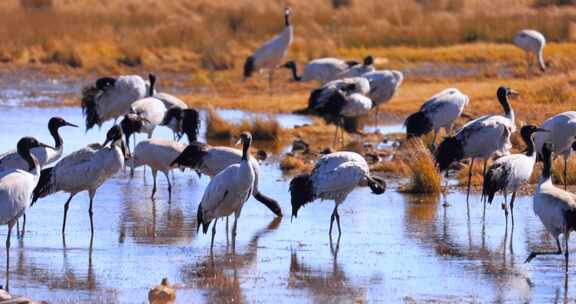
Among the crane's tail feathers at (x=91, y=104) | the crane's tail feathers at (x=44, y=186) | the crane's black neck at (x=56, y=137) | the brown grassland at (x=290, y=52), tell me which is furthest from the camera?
the brown grassland at (x=290, y=52)

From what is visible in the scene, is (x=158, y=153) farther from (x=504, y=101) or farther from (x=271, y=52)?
(x=271, y=52)

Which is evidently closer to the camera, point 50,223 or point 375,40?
point 50,223

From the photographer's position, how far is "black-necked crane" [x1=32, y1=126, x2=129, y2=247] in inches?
516

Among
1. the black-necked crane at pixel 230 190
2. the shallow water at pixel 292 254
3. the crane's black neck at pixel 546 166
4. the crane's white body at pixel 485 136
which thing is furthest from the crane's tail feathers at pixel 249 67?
the crane's black neck at pixel 546 166

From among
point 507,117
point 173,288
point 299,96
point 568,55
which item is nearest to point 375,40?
point 568,55

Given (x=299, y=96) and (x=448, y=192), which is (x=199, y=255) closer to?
(x=448, y=192)

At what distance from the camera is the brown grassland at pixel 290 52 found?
24703mm

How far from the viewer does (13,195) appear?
36.2ft

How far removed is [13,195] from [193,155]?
3.78 metres

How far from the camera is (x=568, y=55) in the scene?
3338 cm

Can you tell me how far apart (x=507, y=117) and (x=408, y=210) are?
8.53 ft

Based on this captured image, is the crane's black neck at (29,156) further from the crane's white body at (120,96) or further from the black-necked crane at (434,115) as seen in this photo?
the crane's white body at (120,96)

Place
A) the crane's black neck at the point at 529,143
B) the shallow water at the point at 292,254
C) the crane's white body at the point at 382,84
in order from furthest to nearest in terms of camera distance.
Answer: the crane's white body at the point at 382,84 → the crane's black neck at the point at 529,143 → the shallow water at the point at 292,254

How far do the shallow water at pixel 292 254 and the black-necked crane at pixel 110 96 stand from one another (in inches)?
159
